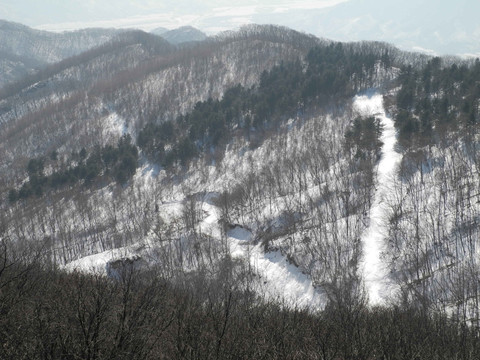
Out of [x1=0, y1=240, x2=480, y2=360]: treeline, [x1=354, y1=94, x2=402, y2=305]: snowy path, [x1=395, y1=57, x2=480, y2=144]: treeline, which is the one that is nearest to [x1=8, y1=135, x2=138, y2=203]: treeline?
[x1=354, y1=94, x2=402, y2=305]: snowy path

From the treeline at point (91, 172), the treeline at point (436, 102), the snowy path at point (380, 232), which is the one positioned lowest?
the treeline at point (91, 172)

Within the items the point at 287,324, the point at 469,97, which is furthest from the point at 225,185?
the point at 287,324

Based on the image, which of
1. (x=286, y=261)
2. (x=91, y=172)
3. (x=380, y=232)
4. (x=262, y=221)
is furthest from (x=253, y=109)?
(x=380, y=232)

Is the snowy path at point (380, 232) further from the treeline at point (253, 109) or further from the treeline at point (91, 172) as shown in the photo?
the treeline at point (91, 172)

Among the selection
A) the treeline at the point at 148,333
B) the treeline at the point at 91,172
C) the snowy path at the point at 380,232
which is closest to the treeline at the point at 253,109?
the treeline at the point at 91,172

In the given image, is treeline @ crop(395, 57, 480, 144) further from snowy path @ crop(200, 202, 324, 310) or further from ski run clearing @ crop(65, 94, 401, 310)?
snowy path @ crop(200, 202, 324, 310)

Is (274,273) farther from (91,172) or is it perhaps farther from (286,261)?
(91,172)
